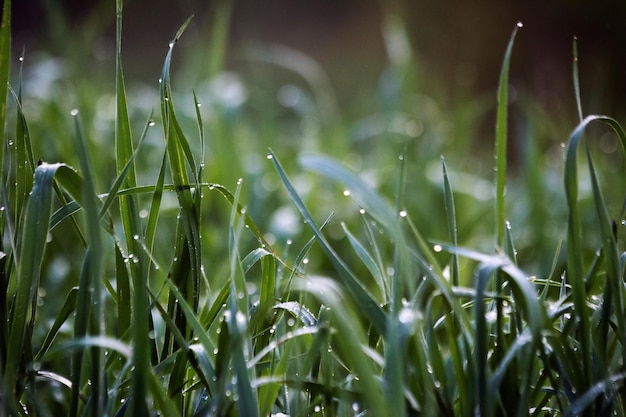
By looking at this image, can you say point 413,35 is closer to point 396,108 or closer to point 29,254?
point 396,108

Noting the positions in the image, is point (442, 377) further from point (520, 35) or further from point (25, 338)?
point (520, 35)

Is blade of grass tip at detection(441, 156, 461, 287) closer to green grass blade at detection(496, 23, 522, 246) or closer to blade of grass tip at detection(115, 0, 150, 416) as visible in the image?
green grass blade at detection(496, 23, 522, 246)

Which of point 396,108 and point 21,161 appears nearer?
point 21,161

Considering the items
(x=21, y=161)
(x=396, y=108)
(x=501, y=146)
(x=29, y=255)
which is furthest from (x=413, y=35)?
(x=29, y=255)

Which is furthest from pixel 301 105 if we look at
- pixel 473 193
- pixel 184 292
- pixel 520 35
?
pixel 184 292

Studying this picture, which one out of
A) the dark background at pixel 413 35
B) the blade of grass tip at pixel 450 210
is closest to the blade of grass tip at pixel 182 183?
the blade of grass tip at pixel 450 210

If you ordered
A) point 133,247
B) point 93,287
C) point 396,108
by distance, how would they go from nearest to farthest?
point 93,287
point 133,247
point 396,108

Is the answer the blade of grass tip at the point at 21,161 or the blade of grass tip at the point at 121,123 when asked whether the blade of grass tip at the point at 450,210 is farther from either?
the blade of grass tip at the point at 21,161
